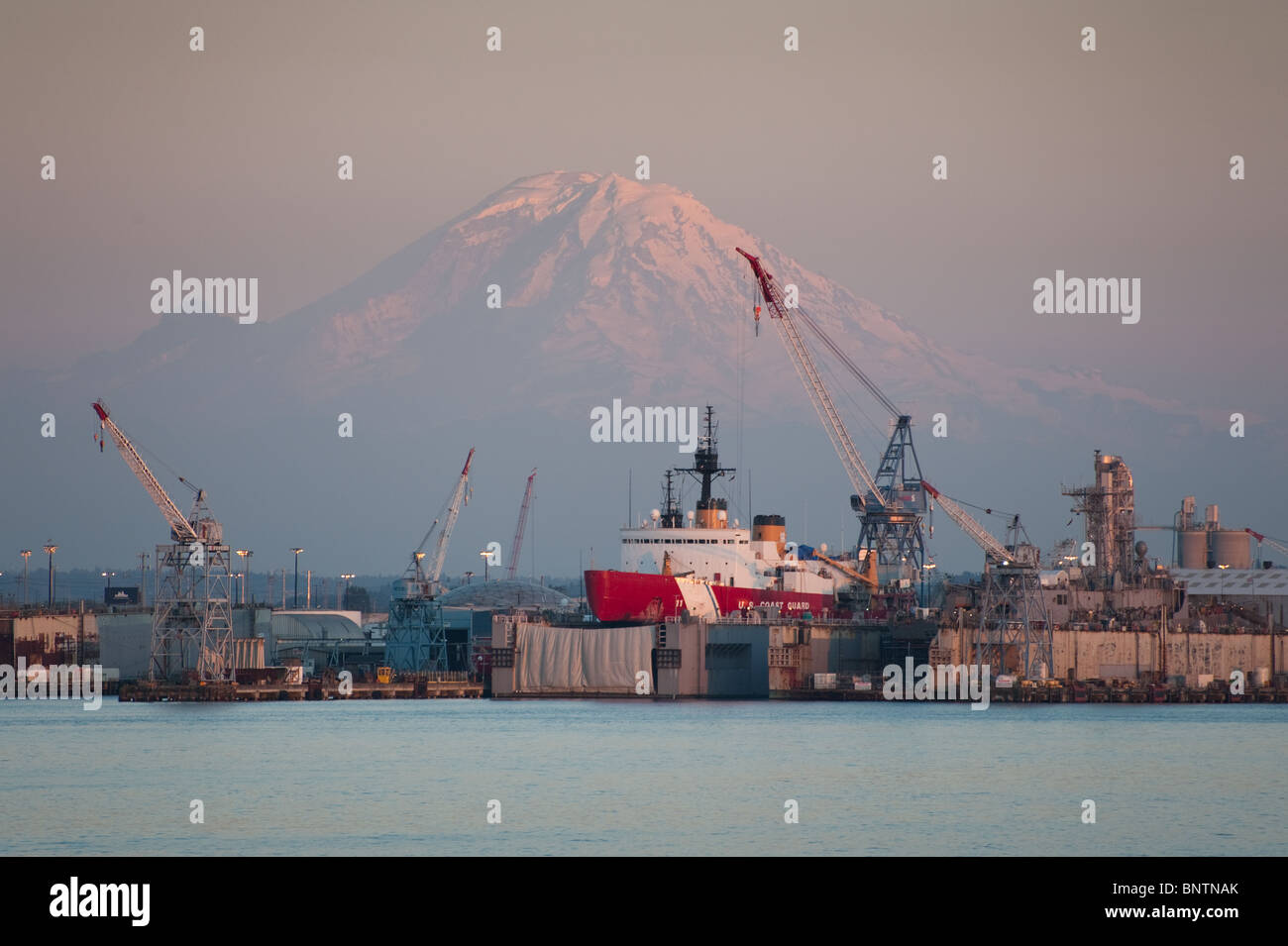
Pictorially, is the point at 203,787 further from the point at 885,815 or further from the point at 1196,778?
the point at 1196,778

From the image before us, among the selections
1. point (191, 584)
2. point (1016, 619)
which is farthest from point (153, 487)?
point (1016, 619)

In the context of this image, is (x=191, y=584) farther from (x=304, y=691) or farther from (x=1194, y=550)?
(x=1194, y=550)
